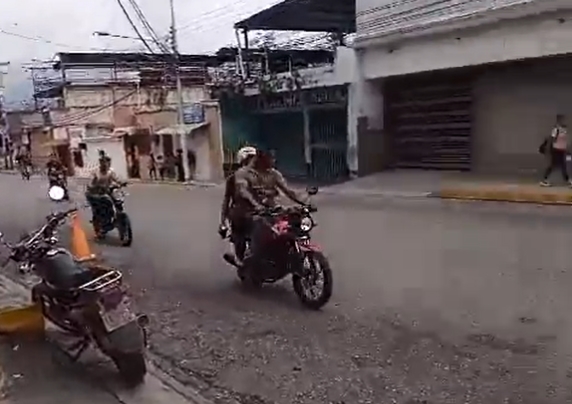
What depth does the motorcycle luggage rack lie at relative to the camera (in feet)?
17.0

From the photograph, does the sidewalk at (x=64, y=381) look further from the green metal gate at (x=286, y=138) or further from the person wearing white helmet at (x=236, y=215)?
the green metal gate at (x=286, y=138)

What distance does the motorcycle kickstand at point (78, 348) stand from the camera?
566cm

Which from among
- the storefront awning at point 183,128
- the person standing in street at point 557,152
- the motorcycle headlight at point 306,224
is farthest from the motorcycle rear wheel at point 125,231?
the storefront awning at point 183,128

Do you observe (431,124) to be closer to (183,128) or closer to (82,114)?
(183,128)

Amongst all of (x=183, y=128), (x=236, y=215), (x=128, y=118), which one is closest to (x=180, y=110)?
(x=183, y=128)

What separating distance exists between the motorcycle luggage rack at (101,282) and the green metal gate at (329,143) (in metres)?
21.1

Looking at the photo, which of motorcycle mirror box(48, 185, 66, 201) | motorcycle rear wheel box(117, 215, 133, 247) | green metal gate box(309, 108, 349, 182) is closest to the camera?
motorcycle mirror box(48, 185, 66, 201)

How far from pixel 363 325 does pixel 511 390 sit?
185 centimetres

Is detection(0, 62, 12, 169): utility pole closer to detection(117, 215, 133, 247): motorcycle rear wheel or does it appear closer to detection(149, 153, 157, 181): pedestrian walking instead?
detection(149, 153, 157, 181): pedestrian walking

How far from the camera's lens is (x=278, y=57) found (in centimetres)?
3341

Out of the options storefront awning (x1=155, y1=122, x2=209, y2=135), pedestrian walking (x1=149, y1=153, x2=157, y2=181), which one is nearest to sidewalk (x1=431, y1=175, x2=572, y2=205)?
storefront awning (x1=155, y1=122, x2=209, y2=135)

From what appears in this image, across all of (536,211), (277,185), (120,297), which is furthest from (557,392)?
(536,211)

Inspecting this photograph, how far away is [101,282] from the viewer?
17.1 ft

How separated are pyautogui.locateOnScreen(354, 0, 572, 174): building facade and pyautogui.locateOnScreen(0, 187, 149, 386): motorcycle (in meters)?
15.2
